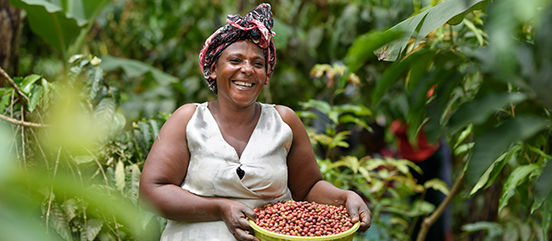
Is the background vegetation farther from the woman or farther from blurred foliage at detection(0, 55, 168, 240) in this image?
the woman

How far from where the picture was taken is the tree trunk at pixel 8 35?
214 cm

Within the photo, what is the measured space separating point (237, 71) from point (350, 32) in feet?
7.33

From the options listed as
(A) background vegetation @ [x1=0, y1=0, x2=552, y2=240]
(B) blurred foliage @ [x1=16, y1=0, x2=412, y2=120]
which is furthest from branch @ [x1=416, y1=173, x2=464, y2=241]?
(B) blurred foliage @ [x1=16, y1=0, x2=412, y2=120]

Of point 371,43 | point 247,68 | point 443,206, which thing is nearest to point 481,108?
point 371,43

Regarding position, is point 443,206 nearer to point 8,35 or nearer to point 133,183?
point 133,183

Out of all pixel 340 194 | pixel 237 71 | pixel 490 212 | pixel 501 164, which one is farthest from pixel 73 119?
pixel 490 212

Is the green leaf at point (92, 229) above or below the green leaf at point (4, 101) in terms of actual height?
below

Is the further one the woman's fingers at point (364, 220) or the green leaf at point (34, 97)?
the green leaf at point (34, 97)

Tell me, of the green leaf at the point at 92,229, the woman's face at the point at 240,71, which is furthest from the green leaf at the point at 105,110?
the woman's face at the point at 240,71

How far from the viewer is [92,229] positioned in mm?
1591

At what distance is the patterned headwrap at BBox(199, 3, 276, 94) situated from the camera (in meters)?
1.35

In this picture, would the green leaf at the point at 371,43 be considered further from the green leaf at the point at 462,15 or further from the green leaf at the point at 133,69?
the green leaf at the point at 133,69

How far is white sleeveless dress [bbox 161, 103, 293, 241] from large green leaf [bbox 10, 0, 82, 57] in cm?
152

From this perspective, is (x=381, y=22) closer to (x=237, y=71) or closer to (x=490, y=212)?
(x=490, y=212)
